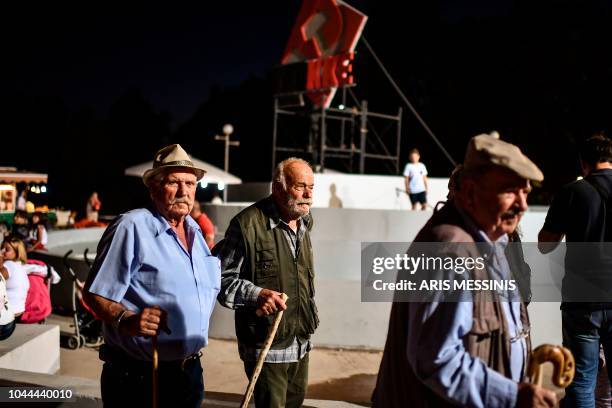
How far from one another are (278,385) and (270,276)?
62 centimetres

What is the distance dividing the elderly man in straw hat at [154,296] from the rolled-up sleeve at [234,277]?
1.30 feet

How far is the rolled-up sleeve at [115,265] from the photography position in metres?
2.70

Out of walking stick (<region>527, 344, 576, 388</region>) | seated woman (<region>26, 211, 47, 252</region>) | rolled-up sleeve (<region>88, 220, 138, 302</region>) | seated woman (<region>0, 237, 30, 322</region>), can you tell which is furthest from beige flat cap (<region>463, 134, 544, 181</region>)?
seated woman (<region>26, 211, 47, 252</region>)

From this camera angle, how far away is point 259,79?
172 feet

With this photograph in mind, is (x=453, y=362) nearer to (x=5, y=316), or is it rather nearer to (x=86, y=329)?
(x=5, y=316)

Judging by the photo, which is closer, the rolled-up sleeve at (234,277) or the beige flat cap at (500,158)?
the beige flat cap at (500,158)

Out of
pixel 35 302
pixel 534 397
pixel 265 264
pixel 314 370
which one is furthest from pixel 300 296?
pixel 35 302

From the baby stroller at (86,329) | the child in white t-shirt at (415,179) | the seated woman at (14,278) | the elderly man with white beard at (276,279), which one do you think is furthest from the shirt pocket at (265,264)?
the child in white t-shirt at (415,179)

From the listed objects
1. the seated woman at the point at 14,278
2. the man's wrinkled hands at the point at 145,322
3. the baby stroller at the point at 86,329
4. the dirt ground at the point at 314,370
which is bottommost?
the dirt ground at the point at 314,370

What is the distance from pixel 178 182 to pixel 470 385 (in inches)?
68.3

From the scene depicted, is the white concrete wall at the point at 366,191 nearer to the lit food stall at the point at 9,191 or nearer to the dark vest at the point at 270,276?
the lit food stall at the point at 9,191

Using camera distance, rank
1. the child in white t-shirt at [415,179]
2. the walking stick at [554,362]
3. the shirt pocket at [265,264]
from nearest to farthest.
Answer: the walking stick at [554,362], the shirt pocket at [265,264], the child in white t-shirt at [415,179]

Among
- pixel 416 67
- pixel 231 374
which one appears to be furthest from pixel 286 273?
pixel 416 67

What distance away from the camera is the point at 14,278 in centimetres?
618
